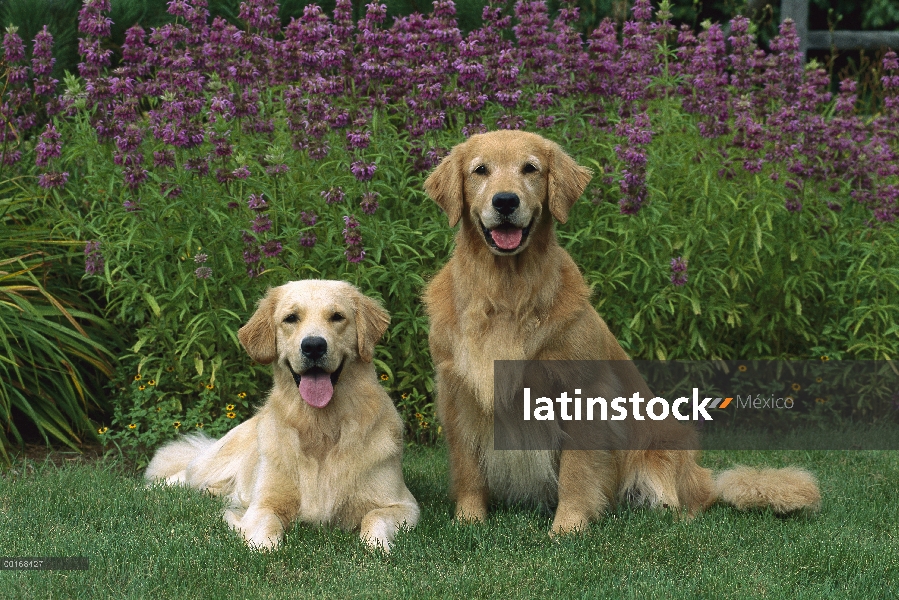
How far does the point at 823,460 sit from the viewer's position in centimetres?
577

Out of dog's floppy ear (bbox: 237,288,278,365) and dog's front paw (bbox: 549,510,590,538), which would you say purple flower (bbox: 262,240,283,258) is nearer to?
dog's floppy ear (bbox: 237,288,278,365)

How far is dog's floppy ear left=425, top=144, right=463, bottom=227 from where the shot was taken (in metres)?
4.23

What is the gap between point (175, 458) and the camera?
5.12 meters

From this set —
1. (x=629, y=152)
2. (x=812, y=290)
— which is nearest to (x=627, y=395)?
(x=629, y=152)

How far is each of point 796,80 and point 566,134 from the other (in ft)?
4.83

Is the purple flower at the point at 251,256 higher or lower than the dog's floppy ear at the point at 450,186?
lower

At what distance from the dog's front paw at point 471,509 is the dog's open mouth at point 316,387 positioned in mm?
750

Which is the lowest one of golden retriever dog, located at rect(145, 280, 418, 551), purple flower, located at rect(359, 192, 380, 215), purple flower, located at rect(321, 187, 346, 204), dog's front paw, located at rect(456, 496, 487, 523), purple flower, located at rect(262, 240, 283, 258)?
dog's front paw, located at rect(456, 496, 487, 523)

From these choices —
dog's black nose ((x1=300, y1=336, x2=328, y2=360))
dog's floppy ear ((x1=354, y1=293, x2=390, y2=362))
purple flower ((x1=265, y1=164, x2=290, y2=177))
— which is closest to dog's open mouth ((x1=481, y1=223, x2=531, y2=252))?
dog's floppy ear ((x1=354, y1=293, x2=390, y2=362))

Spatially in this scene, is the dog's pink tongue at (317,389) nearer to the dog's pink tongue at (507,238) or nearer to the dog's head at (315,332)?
the dog's head at (315,332)

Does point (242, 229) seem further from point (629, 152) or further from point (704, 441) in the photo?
point (704, 441)

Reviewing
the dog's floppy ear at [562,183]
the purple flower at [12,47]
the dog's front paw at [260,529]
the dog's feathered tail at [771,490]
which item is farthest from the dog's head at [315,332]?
the purple flower at [12,47]

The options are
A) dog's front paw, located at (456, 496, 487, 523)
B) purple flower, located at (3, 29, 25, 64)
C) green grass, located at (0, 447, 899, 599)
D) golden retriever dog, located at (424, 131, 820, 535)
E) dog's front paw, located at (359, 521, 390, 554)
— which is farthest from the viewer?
purple flower, located at (3, 29, 25, 64)

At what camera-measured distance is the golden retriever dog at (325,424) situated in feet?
13.5
